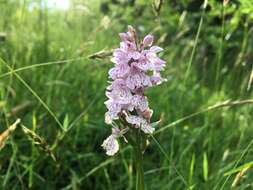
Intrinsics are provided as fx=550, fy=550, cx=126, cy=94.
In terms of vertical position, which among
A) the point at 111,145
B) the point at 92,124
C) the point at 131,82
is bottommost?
the point at 92,124

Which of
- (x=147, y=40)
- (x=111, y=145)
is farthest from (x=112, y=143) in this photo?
(x=147, y=40)

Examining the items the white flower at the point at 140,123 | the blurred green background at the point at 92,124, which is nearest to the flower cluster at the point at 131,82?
the white flower at the point at 140,123

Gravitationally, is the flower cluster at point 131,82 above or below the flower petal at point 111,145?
above

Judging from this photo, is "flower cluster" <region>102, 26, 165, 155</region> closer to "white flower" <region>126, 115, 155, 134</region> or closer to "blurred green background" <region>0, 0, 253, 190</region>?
"white flower" <region>126, 115, 155, 134</region>

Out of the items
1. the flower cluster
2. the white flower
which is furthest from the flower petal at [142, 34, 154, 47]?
the white flower

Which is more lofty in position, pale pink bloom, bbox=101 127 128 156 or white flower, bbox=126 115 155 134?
white flower, bbox=126 115 155 134

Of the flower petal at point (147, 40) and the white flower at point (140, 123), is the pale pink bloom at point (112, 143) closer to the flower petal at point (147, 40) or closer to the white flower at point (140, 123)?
the white flower at point (140, 123)

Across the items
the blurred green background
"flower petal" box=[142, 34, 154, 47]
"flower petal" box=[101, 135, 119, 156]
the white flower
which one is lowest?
the blurred green background

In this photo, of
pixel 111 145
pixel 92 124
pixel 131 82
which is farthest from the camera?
pixel 92 124

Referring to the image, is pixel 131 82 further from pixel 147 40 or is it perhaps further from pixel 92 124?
pixel 92 124

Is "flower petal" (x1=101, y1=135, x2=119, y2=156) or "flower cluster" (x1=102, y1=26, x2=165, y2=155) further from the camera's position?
"flower petal" (x1=101, y1=135, x2=119, y2=156)
